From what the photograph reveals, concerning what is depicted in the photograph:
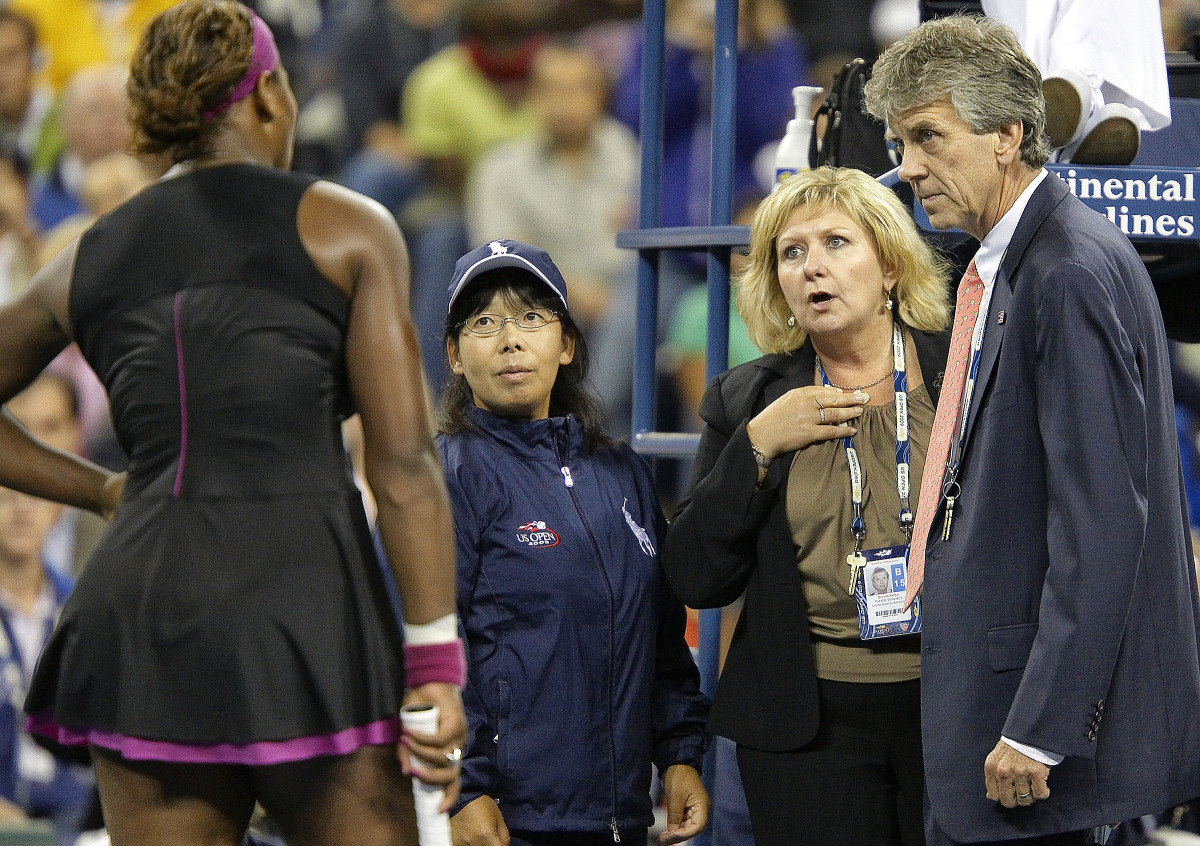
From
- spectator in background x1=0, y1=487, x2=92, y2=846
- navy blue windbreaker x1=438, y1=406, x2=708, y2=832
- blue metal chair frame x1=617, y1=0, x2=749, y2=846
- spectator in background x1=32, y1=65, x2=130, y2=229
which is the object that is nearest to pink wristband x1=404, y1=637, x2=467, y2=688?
navy blue windbreaker x1=438, y1=406, x2=708, y2=832

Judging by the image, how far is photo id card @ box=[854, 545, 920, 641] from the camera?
2207 mm

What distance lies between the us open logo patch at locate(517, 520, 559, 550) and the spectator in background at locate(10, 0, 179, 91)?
17.3 feet

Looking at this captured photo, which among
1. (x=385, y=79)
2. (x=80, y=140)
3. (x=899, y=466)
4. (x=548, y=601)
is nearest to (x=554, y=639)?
(x=548, y=601)

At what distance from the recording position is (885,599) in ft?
7.25

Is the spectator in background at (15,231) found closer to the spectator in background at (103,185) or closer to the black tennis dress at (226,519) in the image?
the spectator in background at (103,185)

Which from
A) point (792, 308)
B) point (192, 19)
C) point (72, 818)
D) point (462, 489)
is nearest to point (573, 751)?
point (462, 489)

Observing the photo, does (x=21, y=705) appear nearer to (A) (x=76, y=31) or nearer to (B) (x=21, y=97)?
(B) (x=21, y=97)

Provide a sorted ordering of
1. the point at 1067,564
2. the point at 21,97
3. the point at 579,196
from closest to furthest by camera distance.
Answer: the point at 1067,564, the point at 579,196, the point at 21,97

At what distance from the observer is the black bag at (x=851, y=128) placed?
9.25 feet

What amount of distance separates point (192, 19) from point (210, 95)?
0.28 ft

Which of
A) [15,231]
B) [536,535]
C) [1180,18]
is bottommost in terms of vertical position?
[536,535]

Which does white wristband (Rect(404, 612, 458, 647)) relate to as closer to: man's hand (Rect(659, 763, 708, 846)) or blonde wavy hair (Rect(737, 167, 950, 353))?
man's hand (Rect(659, 763, 708, 846))

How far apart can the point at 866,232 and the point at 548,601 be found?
773mm

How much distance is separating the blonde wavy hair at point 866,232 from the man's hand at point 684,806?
2.35 ft
